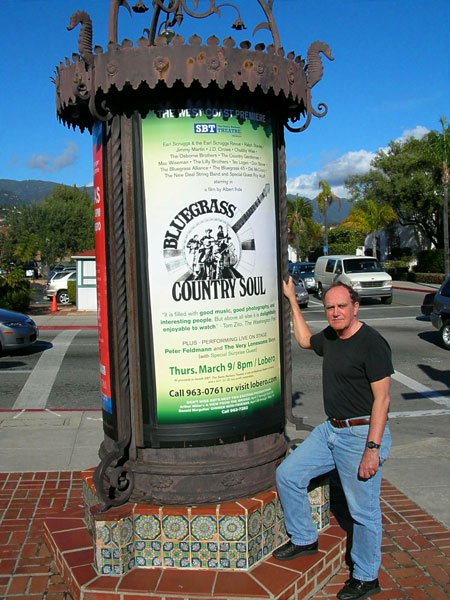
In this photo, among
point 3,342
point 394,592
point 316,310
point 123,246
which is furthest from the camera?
point 316,310

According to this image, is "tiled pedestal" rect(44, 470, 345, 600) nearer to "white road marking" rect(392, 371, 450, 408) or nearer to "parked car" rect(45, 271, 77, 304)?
"white road marking" rect(392, 371, 450, 408)

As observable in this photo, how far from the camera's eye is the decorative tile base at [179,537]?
3.85 m

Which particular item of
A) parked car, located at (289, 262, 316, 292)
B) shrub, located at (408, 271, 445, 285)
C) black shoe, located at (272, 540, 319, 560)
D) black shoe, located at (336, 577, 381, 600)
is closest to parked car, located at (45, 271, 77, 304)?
parked car, located at (289, 262, 316, 292)

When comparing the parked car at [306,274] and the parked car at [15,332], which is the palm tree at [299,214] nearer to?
the parked car at [306,274]

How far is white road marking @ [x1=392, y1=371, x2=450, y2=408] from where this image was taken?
9.65 metres

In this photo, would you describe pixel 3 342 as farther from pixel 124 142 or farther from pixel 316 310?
pixel 316 310

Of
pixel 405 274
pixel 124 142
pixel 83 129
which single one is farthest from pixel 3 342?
pixel 405 274

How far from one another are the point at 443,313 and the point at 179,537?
11745 millimetres

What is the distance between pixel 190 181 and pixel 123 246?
0.63 metres

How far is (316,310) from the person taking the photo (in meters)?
24.2

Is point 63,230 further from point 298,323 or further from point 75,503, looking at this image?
point 298,323

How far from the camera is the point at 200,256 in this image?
413 cm

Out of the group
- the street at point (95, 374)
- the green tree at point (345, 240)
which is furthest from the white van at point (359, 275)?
the green tree at point (345, 240)

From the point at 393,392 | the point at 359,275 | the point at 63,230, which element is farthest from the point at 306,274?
the point at 63,230
